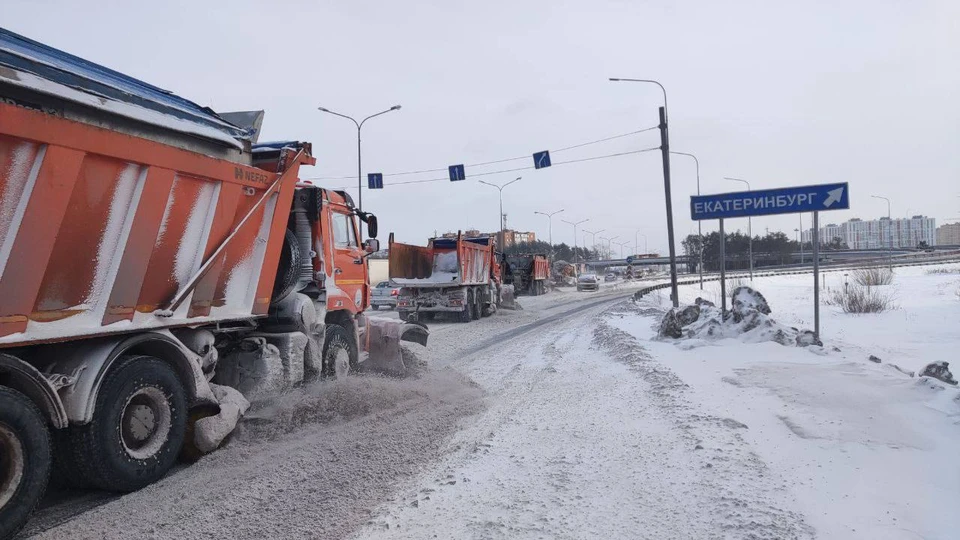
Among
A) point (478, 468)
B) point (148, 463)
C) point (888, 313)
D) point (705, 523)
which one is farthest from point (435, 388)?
point (888, 313)

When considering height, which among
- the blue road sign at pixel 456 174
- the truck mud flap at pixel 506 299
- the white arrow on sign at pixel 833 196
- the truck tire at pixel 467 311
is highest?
the blue road sign at pixel 456 174

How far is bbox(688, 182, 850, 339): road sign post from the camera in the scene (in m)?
10.8

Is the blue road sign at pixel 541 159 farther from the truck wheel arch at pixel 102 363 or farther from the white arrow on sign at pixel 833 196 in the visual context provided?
the truck wheel arch at pixel 102 363

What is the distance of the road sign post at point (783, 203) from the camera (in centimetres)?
1077

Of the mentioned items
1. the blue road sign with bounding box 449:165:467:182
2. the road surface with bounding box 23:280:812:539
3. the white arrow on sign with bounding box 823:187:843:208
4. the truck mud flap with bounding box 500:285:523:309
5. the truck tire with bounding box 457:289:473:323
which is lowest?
the road surface with bounding box 23:280:812:539

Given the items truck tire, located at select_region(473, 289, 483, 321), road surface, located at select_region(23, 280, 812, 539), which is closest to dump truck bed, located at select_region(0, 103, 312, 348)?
road surface, located at select_region(23, 280, 812, 539)

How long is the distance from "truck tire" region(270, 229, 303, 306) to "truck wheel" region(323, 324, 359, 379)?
0.93 m

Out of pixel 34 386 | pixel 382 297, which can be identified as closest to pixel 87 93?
pixel 34 386

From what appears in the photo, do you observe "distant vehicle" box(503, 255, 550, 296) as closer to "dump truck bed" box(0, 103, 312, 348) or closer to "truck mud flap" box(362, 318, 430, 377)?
"truck mud flap" box(362, 318, 430, 377)

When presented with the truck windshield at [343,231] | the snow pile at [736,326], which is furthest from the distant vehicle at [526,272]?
the truck windshield at [343,231]

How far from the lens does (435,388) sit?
8.65 metres

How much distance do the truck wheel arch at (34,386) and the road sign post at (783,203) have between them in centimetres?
1050

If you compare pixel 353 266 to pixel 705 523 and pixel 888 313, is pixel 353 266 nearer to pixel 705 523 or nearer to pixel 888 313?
pixel 705 523

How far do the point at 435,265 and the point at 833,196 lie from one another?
12.7 m
